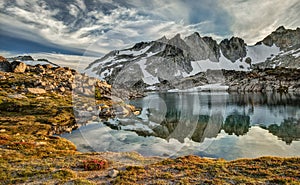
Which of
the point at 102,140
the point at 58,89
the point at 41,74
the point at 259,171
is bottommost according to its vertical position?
the point at 102,140

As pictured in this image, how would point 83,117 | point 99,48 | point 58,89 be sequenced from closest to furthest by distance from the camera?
point 99,48
point 83,117
point 58,89

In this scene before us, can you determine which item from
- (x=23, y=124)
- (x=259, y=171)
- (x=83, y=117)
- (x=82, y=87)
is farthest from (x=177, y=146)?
(x=82, y=87)

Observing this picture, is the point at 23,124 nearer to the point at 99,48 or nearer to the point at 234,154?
the point at 99,48

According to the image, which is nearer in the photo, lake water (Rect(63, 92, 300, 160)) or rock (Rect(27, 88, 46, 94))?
lake water (Rect(63, 92, 300, 160))

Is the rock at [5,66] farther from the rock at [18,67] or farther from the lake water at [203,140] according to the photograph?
the lake water at [203,140]

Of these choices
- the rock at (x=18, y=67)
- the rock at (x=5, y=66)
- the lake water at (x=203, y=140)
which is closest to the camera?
the lake water at (x=203, y=140)

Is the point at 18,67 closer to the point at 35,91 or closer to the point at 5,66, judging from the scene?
the point at 5,66

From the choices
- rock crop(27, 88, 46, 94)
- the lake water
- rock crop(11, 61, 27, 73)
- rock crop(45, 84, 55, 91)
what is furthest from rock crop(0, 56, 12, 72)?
the lake water

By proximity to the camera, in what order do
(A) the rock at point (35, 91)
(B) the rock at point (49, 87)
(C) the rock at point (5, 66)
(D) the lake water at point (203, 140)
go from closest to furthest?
1. (D) the lake water at point (203, 140)
2. (A) the rock at point (35, 91)
3. (B) the rock at point (49, 87)
4. (C) the rock at point (5, 66)

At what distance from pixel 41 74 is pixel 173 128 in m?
135

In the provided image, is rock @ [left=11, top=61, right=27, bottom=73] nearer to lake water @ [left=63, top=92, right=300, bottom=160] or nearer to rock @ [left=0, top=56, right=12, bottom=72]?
rock @ [left=0, top=56, right=12, bottom=72]

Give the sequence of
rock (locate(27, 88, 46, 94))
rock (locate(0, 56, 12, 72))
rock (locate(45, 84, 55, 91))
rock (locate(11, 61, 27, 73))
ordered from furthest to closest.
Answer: rock (locate(11, 61, 27, 73)) → rock (locate(0, 56, 12, 72)) → rock (locate(45, 84, 55, 91)) → rock (locate(27, 88, 46, 94))

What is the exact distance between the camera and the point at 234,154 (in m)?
34.1

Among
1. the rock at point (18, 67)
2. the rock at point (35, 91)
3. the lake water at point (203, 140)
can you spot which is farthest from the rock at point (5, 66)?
the lake water at point (203, 140)
